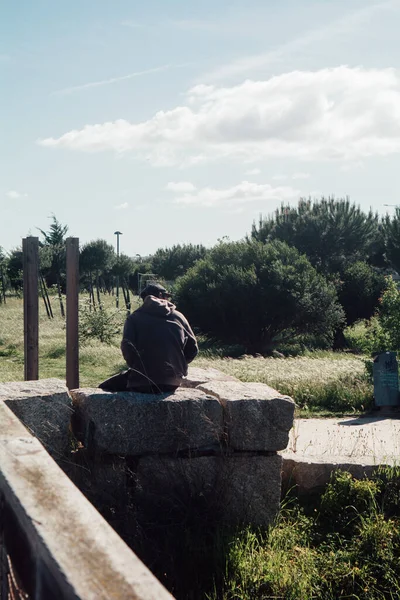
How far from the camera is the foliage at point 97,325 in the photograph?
1834 centimetres

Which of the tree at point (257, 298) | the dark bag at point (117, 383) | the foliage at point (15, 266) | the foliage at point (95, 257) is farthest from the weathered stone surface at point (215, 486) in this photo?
the foliage at point (95, 257)

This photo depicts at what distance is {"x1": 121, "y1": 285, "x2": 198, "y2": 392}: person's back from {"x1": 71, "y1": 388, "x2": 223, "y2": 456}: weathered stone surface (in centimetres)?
24

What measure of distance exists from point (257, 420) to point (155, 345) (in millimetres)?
995

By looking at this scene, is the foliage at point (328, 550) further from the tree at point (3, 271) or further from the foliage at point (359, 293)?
the tree at point (3, 271)

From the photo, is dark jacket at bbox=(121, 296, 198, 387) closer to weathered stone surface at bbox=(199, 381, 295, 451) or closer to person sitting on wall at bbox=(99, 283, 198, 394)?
person sitting on wall at bbox=(99, 283, 198, 394)

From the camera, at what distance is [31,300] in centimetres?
741

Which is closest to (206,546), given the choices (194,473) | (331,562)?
(194,473)

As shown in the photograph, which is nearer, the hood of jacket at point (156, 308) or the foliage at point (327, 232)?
the hood of jacket at point (156, 308)

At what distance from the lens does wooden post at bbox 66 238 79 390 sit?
7.50 metres

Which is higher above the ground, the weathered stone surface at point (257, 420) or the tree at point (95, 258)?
the tree at point (95, 258)

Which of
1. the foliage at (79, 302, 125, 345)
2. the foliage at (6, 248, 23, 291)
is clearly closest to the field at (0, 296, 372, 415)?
the foliage at (79, 302, 125, 345)

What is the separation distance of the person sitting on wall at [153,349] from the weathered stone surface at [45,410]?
0.64 m

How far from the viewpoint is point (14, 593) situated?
1.48m

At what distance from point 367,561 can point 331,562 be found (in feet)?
0.84
